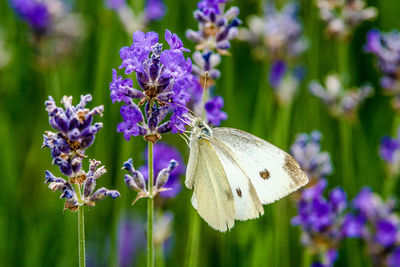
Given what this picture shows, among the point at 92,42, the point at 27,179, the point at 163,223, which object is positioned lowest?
the point at 163,223

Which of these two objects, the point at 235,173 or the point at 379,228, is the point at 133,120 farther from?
the point at 379,228

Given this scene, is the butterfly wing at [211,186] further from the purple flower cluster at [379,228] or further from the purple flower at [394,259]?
the purple flower at [394,259]

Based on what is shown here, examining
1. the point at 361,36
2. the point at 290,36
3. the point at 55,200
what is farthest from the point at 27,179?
the point at 361,36

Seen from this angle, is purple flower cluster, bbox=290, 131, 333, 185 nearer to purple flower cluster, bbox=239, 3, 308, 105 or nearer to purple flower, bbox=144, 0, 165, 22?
Answer: purple flower cluster, bbox=239, 3, 308, 105

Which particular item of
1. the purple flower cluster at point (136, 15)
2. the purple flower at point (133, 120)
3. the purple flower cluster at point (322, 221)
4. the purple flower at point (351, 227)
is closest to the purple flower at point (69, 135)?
the purple flower at point (133, 120)

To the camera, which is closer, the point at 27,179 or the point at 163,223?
the point at 163,223

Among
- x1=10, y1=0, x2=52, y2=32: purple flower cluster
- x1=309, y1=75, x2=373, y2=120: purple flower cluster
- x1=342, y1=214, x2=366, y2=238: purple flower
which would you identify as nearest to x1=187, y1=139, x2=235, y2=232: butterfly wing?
x1=342, y1=214, x2=366, y2=238: purple flower

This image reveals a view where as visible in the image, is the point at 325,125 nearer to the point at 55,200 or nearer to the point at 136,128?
the point at 55,200
